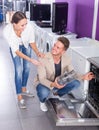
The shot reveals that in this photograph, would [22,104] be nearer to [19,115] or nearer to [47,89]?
[19,115]

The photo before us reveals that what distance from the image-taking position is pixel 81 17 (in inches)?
179

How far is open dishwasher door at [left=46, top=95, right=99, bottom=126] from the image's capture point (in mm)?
2661

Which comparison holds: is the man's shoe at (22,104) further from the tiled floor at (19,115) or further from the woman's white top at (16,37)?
the woman's white top at (16,37)

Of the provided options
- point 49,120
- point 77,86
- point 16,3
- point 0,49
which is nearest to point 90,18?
point 77,86

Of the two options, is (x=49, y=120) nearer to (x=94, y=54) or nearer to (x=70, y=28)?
(x=94, y=54)

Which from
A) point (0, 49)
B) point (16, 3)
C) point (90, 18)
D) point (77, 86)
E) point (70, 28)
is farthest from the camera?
point (16, 3)

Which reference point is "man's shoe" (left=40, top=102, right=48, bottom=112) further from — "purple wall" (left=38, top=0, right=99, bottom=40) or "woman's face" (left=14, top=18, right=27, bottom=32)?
"purple wall" (left=38, top=0, right=99, bottom=40)

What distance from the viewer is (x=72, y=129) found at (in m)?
2.69

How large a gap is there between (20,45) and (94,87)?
3.68ft

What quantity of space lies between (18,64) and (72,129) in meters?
1.11

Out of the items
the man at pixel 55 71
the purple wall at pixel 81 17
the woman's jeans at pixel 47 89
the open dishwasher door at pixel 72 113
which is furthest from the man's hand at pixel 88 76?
the purple wall at pixel 81 17

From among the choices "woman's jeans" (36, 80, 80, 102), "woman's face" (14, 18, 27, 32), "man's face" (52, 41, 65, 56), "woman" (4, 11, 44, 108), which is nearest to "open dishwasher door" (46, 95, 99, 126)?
"woman's jeans" (36, 80, 80, 102)

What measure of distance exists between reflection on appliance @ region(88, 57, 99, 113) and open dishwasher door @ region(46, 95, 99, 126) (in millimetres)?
65

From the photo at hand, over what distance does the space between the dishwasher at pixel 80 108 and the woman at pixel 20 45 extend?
480 mm
